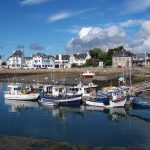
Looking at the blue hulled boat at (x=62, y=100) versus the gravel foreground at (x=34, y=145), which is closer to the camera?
the gravel foreground at (x=34, y=145)

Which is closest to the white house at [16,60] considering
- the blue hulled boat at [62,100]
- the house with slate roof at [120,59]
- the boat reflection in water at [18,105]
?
the house with slate roof at [120,59]

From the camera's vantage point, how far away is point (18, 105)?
188 feet

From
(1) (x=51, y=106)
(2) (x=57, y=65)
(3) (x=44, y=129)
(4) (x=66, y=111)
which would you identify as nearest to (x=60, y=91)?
(1) (x=51, y=106)

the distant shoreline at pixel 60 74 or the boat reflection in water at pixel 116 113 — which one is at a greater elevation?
the distant shoreline at pixel 60 74

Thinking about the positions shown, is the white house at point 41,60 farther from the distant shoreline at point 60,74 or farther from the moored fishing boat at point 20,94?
the moored fishing boat at point 20,94

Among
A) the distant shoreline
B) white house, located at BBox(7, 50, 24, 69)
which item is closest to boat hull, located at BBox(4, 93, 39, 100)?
the distant shoreline

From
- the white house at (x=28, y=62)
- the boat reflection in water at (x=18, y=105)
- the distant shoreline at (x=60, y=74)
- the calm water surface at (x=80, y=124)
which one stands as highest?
the white house at (x=28, y=62)

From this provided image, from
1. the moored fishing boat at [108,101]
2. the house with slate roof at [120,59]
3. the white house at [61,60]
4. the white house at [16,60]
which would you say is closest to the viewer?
the moored fishing boat at [108,101]

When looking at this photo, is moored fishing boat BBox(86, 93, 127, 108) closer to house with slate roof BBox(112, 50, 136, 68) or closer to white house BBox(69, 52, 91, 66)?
house with slate roof BBox(112, 50, 136, 68)

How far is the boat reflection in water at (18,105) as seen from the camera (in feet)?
178

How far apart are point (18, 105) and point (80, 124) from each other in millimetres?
18520

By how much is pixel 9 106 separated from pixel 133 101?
17.7 meters

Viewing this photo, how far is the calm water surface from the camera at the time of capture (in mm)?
33438

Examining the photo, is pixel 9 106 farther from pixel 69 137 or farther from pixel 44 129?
pixel 69 137
